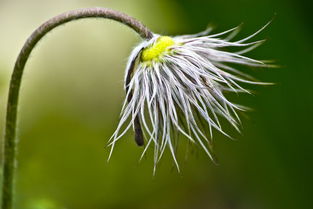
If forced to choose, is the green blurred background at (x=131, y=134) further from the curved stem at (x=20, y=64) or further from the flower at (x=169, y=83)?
the flower at (x=169, y=83)

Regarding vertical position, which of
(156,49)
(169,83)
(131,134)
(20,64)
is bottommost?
(131,134)

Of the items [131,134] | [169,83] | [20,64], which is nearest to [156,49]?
[169,83]

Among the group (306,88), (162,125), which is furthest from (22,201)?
(306,88)

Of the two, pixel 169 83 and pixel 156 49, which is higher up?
pixel 156 49

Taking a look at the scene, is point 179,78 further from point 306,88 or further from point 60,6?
point 60,6

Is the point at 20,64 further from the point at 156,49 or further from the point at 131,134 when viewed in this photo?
the point at 131,134

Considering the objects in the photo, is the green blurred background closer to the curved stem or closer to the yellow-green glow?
the curved stem

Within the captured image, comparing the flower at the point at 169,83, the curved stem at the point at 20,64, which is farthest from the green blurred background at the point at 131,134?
the flower at the point at 169,83
